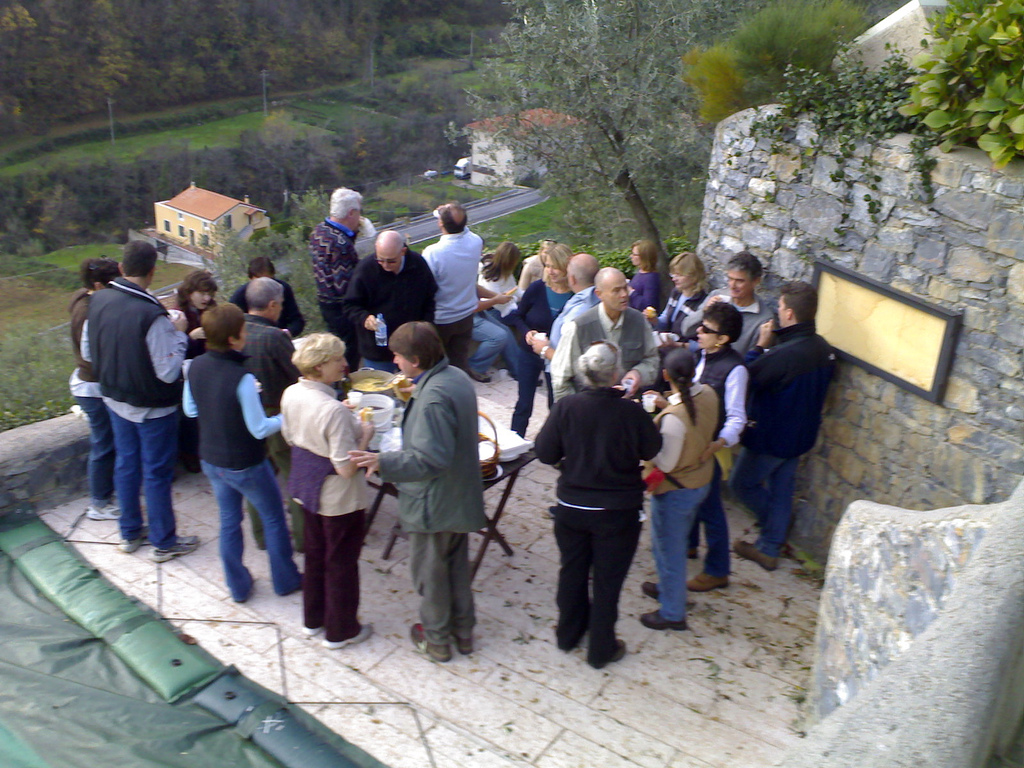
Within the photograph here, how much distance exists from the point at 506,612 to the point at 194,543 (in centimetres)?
197

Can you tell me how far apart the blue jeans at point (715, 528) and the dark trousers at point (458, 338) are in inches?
91.2

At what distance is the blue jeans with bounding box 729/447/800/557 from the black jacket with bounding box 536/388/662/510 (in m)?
1.49

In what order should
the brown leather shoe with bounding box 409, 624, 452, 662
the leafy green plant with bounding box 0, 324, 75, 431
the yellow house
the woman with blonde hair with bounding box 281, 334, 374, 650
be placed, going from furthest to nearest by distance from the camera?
the yellow house < the leafy green plant with bounding box 0, 324, 75, 431 < the brown leather shoe with bounding box 409, 624, 452, 662 < the woman with blonde hair with bounding box 281, 334, 374, 650

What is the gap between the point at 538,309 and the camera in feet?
18.4

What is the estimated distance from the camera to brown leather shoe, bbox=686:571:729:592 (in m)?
4.79

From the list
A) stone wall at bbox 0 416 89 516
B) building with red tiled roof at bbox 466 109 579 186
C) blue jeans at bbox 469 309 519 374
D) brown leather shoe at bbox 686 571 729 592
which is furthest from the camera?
building with red tiled roof at bbox 466 109 579 186

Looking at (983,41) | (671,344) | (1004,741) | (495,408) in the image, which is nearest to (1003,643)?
(1004,741)

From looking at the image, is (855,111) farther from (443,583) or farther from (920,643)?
(443,583)

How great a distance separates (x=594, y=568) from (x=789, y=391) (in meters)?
1.65

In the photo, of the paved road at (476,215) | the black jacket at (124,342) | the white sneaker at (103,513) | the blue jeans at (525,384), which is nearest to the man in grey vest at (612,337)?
the blue jeans at (525,384)

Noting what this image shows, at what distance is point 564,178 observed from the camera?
1217 cm

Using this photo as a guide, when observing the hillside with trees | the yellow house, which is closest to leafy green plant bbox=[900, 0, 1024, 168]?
the yellow house

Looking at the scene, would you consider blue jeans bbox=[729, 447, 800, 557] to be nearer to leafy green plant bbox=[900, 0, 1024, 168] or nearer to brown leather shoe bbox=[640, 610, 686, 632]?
brown leather shoe bbox=[640, 610, 686, 632]

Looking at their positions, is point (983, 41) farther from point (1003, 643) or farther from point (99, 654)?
point (99, 654)
